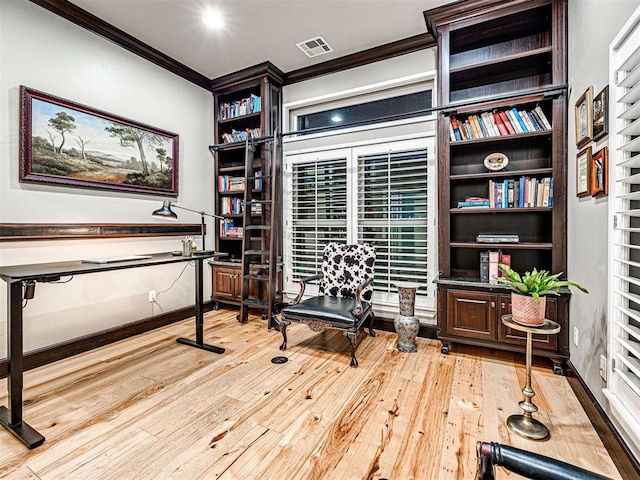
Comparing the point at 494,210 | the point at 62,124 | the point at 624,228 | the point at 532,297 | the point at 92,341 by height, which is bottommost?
the point at 92,341

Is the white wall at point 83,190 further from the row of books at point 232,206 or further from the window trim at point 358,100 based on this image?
the window trim at point 358,100

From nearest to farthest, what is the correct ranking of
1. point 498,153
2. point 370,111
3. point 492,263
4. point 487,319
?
point 487,319, point 492,263, point 498,153, point 370,111

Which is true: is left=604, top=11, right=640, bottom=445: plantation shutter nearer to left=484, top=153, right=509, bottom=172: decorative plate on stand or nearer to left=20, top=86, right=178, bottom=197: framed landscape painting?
left=484, top=153, right=509, bottom=172: decorative plate on stand

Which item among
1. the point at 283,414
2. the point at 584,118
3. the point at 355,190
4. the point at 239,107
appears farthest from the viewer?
the point at 239,107

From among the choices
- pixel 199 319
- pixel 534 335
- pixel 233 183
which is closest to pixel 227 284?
pixel 199 319

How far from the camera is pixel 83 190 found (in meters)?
3.01

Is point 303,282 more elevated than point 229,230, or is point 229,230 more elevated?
point 229,230

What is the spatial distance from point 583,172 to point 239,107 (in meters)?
3.80

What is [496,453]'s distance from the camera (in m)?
0.69

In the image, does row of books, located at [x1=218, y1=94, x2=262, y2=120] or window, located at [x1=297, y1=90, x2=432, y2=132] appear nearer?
window, located at [x1=297, y1=90, x2=432, y2=132]

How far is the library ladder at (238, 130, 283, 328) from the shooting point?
3.76 metres

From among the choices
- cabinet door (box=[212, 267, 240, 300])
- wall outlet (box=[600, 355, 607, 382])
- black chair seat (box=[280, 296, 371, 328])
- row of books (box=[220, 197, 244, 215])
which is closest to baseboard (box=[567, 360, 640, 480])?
wall outlet (box=[600, 355, 607, 382])

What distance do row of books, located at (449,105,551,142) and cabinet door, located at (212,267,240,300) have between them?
9.93 feet

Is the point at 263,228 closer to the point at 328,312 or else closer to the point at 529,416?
the point at 328,312
